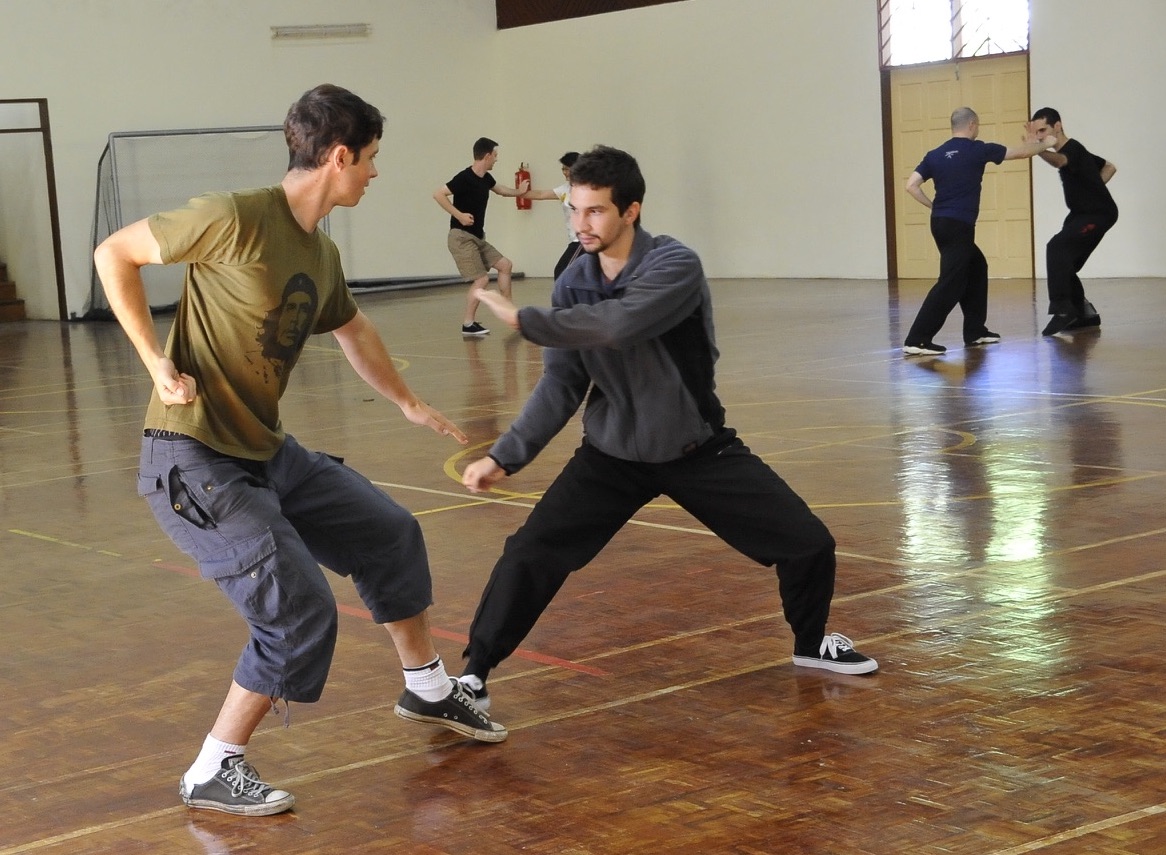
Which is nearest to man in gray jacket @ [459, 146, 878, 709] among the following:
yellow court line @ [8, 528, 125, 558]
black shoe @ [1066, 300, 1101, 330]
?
yellow court line @ [8, 528, 125, 558]

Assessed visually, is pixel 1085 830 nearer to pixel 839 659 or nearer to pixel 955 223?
pixel 839 659

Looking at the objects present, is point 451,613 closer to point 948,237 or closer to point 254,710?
point 254,710

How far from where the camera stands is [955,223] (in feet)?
40.8

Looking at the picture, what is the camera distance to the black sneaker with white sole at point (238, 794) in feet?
11.7

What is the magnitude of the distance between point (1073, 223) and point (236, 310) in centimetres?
1122

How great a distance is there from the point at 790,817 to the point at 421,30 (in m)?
22.6

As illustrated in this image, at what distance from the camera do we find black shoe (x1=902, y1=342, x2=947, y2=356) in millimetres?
12305

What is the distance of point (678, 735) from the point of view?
3982 millimetres

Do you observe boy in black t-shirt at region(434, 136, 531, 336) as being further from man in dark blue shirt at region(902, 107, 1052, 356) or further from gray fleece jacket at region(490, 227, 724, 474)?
gray fleece jacket at region(490, 227, 724, 474)

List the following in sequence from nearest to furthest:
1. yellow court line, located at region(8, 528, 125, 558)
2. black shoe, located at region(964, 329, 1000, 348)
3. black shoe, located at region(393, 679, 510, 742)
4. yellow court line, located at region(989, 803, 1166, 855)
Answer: yellow court line, located at region(989, 803, 1166, 855), black shoe, located at region(393, 679, 510, 742), yellow court line, located at region(8, 528, 125, 558), black shoe, located at region(964, 329, 1000, 348)

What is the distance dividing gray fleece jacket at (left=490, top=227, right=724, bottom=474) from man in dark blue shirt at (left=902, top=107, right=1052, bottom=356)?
8379mm

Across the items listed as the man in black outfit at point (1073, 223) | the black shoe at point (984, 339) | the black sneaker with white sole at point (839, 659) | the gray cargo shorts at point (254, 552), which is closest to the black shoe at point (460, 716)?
the gray cargo shorts at point (254, 552)

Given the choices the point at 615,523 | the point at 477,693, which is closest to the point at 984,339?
the point at 615,523

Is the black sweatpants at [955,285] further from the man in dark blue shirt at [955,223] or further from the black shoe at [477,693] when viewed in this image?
the black shoe at [477,693]
